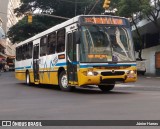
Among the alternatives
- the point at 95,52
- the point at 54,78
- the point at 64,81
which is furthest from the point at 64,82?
the point at 95,52

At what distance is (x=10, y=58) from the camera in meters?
86.3

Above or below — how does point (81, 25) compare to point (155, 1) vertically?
below

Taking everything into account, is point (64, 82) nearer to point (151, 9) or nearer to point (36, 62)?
point (36, 62)

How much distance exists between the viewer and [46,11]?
60094mm

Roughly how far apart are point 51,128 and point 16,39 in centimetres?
5342

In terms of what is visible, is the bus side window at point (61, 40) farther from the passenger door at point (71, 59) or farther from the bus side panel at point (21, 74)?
the bus side panel at point (21, 74)

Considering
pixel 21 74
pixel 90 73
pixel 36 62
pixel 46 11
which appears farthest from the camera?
pixel 46 11

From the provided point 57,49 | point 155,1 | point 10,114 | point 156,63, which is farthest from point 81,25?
point 156,63

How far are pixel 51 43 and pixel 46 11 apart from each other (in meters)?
41.0

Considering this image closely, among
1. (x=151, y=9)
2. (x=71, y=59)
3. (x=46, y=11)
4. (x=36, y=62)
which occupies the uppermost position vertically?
(x=46, y=11)

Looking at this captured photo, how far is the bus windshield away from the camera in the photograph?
16.0 meters

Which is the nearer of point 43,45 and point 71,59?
point 71,59

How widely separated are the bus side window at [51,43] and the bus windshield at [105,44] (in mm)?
3340

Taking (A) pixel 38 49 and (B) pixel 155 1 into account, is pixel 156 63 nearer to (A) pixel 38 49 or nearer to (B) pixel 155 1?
(B) pixel 155 1
